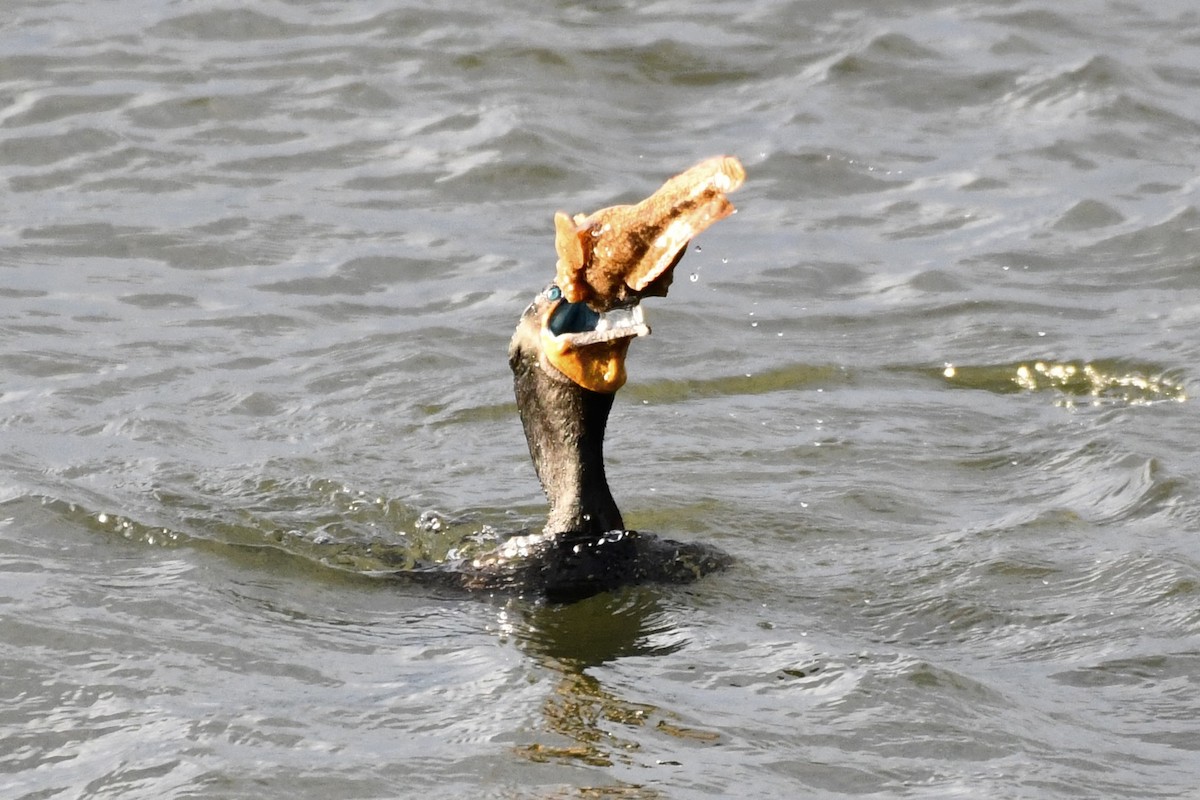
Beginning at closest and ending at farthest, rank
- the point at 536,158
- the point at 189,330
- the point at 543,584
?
the point at 543,584 → the point at 189,330 → the point at 536,158

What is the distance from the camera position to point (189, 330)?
8.66 m

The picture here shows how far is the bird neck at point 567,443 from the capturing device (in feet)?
18.6

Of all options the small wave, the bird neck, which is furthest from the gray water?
the bird neck

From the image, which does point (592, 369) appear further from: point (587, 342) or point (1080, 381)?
point (1080, 381)

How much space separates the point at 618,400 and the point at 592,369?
8.37 ft

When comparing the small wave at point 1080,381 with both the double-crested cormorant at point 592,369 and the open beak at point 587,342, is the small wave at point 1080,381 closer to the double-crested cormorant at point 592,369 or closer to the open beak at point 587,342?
the double-crested cormorant at point 592,369

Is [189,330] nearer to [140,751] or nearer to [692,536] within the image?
[692,536]

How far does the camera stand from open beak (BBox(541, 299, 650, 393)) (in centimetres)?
545

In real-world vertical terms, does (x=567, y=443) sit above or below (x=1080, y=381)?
Answer: above

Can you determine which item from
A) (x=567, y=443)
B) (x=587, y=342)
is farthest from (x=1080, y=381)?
(x=587, y=342)

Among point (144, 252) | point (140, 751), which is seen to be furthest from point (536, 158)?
point (140, 751)

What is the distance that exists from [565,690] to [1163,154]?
6882 mm

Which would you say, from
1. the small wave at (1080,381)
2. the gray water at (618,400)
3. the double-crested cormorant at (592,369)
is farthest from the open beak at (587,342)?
the small wave at (1080,381)

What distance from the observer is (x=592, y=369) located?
5.55 meters
